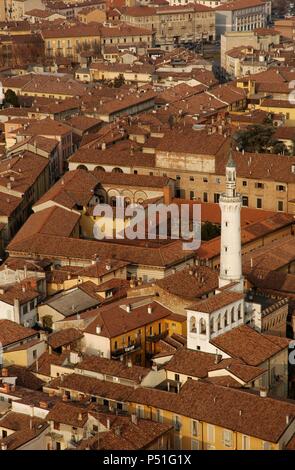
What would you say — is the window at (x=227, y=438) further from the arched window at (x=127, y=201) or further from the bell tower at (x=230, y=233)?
the arched window at (x=127, y=201)

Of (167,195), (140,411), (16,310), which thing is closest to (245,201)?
(167,195)

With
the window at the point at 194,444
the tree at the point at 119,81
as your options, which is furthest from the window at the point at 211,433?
the tree at the point at 119,81

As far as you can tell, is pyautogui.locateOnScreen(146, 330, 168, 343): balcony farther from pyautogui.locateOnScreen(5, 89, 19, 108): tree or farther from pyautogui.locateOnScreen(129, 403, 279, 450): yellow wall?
pyautogui.locateOnScreen(5, 89, 19, 108): tree

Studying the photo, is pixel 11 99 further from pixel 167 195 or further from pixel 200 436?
pixel 200 436

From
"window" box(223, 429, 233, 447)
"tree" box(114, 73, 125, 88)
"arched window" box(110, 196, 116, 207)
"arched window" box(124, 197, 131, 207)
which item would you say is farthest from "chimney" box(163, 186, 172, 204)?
"tree" box(114, 73, 125, 88)

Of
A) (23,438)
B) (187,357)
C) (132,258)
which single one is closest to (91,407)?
(23,438)

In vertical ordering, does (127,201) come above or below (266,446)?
below

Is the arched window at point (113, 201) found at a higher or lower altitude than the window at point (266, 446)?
lower
